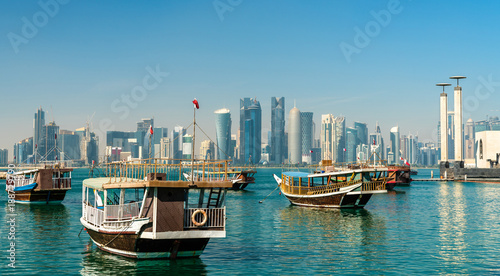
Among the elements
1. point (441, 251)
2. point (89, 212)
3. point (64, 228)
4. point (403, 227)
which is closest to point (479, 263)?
point (441, 251)

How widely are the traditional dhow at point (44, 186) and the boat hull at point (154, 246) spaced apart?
107 ft

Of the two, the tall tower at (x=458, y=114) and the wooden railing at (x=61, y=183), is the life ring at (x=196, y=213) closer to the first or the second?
the wooden railing at (x=61, y=183)

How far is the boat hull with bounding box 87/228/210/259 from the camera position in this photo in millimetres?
22781

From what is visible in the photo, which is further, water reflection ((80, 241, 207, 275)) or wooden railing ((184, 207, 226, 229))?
wooden railing ((184, 207, 226, 229))

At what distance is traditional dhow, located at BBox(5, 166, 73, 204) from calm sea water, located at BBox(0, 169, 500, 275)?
5.48 metres

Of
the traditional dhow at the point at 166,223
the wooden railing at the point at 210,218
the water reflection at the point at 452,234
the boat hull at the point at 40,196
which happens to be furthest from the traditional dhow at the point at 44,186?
the water reflection at the point at 452,234

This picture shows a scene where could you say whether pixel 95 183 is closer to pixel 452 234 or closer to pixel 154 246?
pixel 154 246

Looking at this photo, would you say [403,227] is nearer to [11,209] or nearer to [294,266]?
[294,266]

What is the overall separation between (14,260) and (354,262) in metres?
18.9

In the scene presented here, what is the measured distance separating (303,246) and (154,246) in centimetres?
1102

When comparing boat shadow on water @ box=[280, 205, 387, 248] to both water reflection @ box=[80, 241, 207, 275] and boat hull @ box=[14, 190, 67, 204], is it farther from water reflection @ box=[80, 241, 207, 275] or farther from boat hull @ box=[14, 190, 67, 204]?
boat hull @ box=[14, 190, 67, 204]

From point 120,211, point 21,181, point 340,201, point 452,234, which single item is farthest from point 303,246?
point 21,181

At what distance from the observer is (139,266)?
22.8 m

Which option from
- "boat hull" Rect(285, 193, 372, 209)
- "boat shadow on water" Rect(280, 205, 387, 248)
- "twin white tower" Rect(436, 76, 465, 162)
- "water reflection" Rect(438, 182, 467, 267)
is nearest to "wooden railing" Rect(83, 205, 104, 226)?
"boat shadow on water" Rect(280, 205, 387, 248)
